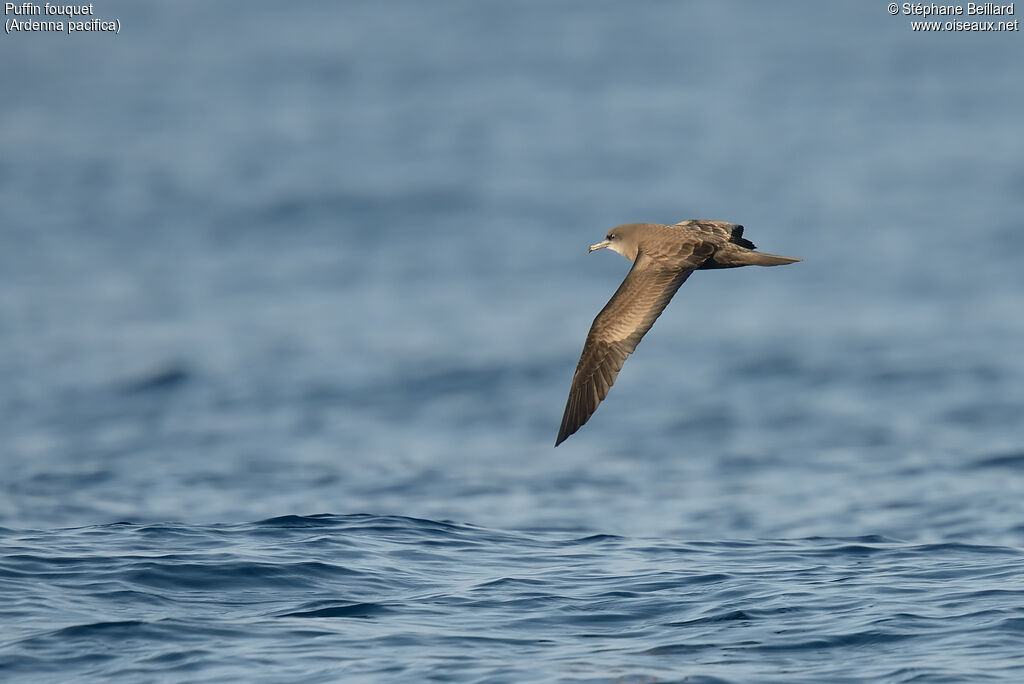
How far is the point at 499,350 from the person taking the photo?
18469mm

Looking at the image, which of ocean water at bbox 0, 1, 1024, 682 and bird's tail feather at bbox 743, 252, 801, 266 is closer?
bird's tail feather at bbox 743, 252, 801, 266

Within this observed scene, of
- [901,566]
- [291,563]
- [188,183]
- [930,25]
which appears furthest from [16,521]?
[930,25]

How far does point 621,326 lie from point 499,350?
10.3 metres

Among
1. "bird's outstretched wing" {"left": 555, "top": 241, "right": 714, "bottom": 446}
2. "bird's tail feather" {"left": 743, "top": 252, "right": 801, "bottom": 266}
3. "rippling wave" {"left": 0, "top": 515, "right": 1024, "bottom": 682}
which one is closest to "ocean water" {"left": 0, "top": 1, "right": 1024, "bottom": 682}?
"rippling wave" {"left": 0, "top": 515, "right": 1024, "bottom": 682}

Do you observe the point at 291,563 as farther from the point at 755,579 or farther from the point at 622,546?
the point at 755,579

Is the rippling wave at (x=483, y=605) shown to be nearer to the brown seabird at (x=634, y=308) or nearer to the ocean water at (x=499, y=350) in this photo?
the ocean water at (x=499, y=350)

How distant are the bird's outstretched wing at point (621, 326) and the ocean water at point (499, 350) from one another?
127 centimetres

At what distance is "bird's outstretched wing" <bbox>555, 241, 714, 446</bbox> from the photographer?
8.12 metres

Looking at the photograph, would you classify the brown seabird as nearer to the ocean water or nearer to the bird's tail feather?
the bird's tail feather

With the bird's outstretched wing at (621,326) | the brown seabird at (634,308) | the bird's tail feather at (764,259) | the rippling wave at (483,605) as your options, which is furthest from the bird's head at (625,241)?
the rippling wave at (483,605)

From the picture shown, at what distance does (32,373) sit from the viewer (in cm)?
1834

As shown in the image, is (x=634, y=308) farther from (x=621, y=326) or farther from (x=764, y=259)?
(x=764, y=259)

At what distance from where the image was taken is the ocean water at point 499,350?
7.96 meters

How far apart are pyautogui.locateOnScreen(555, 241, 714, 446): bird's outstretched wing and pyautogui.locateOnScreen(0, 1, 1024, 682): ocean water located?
1.27m
